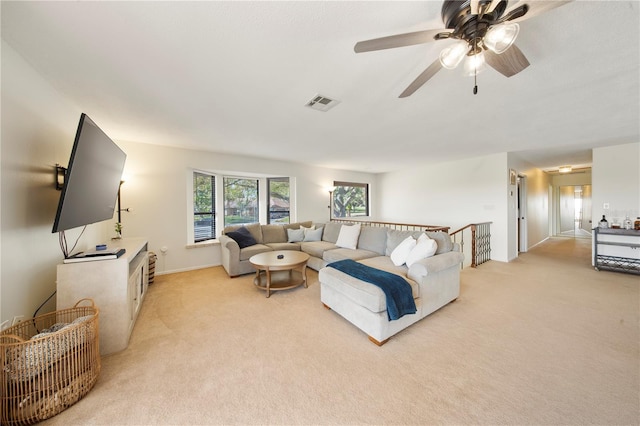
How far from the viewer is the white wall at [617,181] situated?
3.88 meters

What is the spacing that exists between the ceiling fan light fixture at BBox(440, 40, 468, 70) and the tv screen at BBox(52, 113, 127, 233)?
2517 mm

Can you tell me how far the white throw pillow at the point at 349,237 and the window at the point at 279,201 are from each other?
1.97 m

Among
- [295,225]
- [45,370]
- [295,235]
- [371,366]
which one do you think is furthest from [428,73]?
[295,225]

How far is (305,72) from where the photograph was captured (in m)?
1.82

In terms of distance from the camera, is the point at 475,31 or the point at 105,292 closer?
the point at 475,31

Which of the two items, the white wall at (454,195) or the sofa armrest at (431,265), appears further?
the white wall at (454,195)

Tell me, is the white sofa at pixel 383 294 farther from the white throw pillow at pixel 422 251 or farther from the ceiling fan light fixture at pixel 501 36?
the ceiling fan light fixture at pixel 501 36

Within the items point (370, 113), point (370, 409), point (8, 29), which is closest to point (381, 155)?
point (370, 113)

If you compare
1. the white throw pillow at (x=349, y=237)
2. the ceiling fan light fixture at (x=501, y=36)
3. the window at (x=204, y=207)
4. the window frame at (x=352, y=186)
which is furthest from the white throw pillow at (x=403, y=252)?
the window at (x=204, y=207)

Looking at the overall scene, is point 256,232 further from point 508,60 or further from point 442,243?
point 508,60

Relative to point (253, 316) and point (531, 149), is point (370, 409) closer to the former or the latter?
point (253, 316)

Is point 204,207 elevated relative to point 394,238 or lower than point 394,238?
elevated

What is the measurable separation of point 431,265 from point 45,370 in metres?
2.98

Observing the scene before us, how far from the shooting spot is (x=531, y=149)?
4.26 metres
